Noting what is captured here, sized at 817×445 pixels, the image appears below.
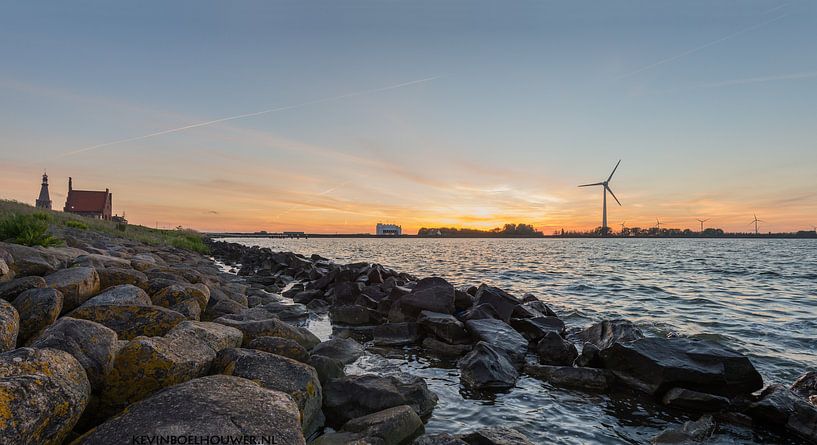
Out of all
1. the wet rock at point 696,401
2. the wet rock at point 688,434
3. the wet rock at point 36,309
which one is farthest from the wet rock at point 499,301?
the wet rock at point 36,309

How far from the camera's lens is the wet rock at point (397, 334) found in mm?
10711

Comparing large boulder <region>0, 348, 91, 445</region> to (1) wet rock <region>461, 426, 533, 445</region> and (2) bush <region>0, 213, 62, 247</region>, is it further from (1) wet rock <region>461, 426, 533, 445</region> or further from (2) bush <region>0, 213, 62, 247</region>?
(2) bush <region>0, 213, 62, 247</region>

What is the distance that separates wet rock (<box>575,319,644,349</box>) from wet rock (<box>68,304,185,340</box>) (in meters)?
8.50

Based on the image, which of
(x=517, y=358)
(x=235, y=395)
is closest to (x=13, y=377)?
(x=235, y=395)

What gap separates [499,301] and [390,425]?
7559mm

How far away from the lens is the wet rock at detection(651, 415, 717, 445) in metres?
5.70

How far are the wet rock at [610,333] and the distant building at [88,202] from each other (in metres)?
96.6

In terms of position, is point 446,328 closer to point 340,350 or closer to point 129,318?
point 340,350

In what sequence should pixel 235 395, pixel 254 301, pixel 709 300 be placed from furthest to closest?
pixel 709 300 < pixel 254 301 < pixel 235 395

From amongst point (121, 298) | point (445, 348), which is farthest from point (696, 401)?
point (121, 298)

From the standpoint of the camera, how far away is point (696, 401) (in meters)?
6.78

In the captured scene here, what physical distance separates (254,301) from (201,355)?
386 inches

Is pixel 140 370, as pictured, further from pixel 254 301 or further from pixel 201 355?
pixel 254 301

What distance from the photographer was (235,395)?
4.14m
